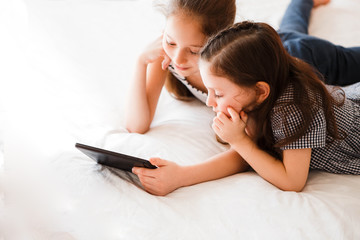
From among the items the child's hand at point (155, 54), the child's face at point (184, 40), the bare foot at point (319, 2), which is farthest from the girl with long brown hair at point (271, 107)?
the bare foot at point (319, 2)

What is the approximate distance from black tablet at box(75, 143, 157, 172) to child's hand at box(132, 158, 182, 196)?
2 cm

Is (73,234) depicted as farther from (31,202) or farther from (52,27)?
(52,27)

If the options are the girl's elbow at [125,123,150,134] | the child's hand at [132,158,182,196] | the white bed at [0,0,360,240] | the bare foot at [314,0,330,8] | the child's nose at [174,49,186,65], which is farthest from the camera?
the bare foot at [314,0,330,8]

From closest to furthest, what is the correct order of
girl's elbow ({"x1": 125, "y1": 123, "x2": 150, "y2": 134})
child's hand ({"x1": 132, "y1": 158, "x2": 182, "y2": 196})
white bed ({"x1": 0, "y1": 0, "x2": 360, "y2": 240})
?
white bed ({"x1": 0, "y1": 0, "x2": 360, "y2": 240}) < child's hand ({"x1": 132, "y1": 158, "x2": 182, "y2": 196}) < girl's elbow ({"x1": 125, "y1": 123, "x2": 150, "y2": 134})

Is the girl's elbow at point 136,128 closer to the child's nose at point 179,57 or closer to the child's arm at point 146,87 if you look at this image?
the child's arm at point 146,87

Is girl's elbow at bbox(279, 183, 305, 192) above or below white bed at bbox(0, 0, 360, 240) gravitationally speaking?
below

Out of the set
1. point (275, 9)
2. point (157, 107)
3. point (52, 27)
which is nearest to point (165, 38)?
point (157, 107)

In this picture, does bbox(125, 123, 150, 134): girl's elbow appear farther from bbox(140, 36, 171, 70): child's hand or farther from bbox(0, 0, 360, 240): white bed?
bbox(140, 36, 171, 70): child's hand

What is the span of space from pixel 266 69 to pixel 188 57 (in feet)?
0.88

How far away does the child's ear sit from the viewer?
0.83 metres

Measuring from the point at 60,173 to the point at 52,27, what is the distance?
87 cm

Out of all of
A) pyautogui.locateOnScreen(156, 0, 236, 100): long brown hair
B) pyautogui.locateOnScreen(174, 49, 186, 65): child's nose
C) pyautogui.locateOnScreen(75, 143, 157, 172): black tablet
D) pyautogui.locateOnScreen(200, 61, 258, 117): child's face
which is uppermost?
pyautogui.locateOnScreen(156, 0, 236, 100): long brown hair

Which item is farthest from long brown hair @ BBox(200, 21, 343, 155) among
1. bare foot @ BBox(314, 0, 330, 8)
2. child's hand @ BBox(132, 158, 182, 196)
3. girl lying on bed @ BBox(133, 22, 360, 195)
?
bare foot @ BBox(314, 0, 330, 8)

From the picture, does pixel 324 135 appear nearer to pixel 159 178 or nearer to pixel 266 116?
pixel 266 116
